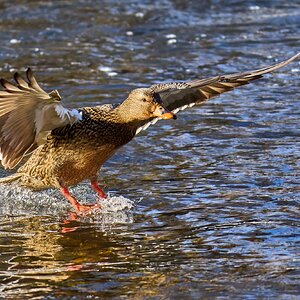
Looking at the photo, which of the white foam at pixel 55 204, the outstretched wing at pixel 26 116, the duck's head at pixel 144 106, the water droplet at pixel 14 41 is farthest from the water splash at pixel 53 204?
the water droplet at pixel 14 41

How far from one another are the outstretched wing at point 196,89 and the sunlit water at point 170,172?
68 cm

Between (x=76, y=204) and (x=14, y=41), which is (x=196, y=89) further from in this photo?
(x=14, y=41)

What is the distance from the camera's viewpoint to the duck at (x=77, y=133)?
7961 mm

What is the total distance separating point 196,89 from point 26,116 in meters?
1.84

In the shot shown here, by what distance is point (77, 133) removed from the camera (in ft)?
27.5

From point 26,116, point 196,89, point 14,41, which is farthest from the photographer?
point 14,41

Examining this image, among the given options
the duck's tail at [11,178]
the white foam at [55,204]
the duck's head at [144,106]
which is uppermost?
the duck's head at [144,106]

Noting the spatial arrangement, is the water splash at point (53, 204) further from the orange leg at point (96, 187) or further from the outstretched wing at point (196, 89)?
the outstretched wing at point (196, 89)

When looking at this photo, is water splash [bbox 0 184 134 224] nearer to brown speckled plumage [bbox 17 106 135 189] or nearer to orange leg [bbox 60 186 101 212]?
orange leg [bbox 60 186 101 212]

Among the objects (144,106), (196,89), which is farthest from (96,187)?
(196,89)

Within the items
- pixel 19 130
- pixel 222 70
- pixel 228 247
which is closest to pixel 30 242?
pixel 19 130

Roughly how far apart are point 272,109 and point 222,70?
6.85ft

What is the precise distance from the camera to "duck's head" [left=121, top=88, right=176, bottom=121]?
8.30m

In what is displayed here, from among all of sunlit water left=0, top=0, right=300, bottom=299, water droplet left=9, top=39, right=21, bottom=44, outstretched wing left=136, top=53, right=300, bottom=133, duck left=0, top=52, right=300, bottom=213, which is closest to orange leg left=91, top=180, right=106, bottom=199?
duck left=0, top=52, right=300, bottom=213
